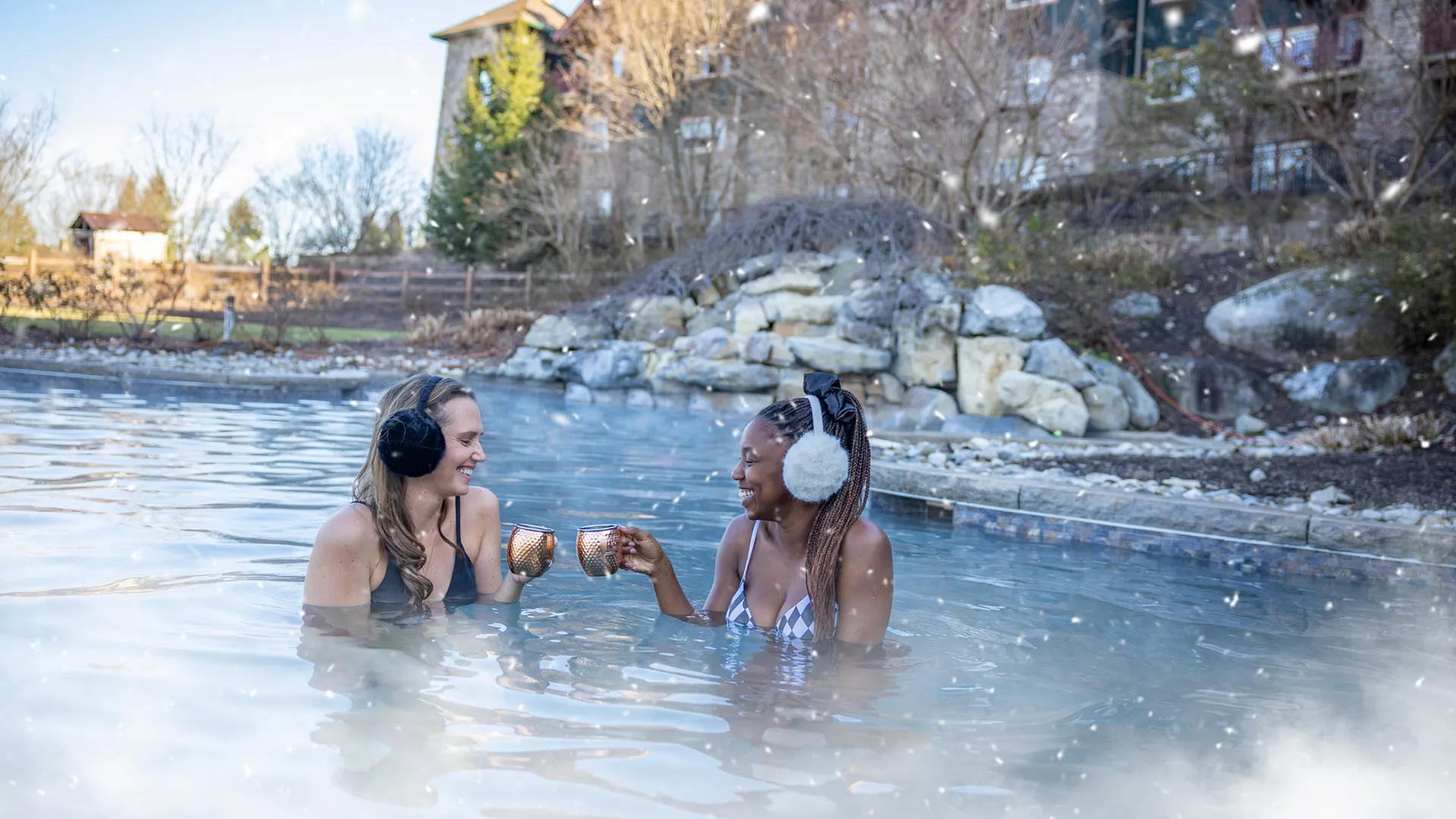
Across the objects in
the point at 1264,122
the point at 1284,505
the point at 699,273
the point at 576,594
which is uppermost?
the point at 1264,122

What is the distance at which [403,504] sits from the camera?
3816 millimetres

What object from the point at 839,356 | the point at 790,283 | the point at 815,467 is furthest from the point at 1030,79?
the point at 815,467

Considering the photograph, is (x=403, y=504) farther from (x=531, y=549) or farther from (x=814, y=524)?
(x=814, y=524)

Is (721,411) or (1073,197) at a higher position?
(1073,197)

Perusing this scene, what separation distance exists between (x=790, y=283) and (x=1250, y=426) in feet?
23.6

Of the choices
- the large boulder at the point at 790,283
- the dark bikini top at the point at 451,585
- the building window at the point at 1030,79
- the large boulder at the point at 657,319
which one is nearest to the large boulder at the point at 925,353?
the large boulder at the point at 790,283

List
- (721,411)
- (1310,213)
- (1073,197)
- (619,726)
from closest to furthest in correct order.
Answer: (619,726)
(721,411)
(1310,213)
(1073,197)

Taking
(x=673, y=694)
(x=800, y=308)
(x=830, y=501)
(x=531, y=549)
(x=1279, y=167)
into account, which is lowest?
(x=673, y=694)

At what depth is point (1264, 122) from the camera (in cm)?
2328

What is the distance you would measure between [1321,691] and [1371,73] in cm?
2009

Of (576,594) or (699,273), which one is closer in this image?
(576,594)

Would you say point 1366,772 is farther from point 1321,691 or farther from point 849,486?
point 849,486

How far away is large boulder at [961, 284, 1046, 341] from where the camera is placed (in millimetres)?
14906

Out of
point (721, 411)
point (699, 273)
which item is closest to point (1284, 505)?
point (721, 411)
